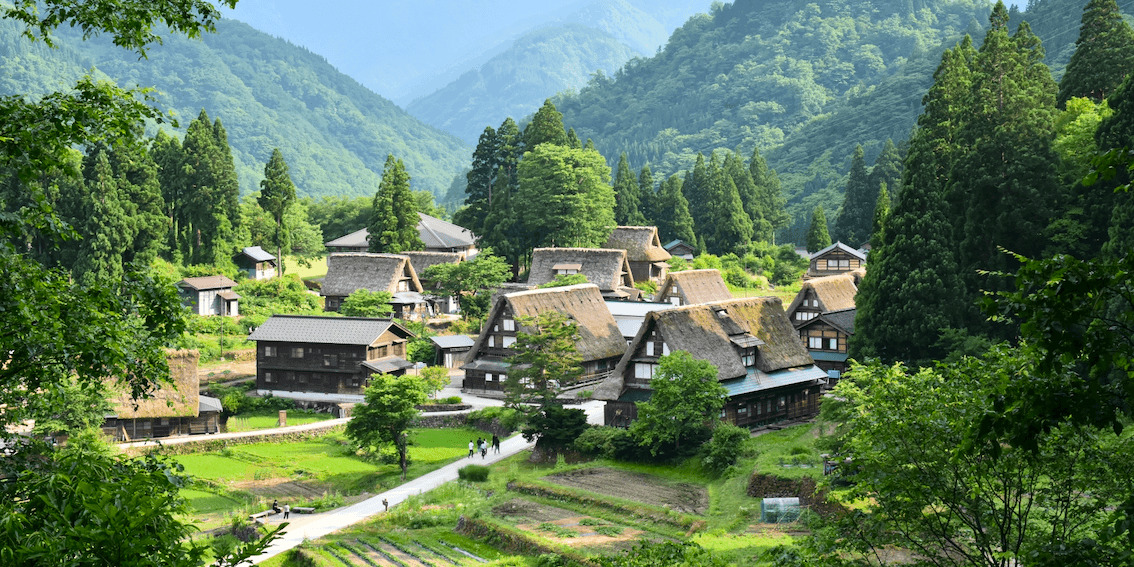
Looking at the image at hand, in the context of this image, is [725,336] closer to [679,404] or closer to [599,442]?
[679,404]

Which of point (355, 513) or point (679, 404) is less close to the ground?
point (679, 404)

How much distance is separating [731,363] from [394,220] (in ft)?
115

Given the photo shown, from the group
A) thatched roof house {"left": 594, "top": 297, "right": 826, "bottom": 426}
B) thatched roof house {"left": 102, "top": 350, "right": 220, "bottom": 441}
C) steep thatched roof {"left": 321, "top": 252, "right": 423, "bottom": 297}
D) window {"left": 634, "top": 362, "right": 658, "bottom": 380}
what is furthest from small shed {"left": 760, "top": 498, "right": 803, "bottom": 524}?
steep thatched roof {"left": 321, "top": 252, "right": 423, "bottom": 297}

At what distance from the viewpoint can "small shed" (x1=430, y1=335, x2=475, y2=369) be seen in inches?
2094

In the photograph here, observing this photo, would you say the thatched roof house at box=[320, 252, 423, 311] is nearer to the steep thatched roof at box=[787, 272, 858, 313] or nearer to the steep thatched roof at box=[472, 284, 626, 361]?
Result: the steep thatched roof at box=[472, 284, 626, 361]

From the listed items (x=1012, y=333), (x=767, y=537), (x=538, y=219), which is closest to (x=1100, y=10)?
(x=1012, y=333)

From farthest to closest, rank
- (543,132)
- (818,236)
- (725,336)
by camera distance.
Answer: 1. (818,236)
2. (543,132)
3. (725,336)

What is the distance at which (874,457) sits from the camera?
13.4 meters

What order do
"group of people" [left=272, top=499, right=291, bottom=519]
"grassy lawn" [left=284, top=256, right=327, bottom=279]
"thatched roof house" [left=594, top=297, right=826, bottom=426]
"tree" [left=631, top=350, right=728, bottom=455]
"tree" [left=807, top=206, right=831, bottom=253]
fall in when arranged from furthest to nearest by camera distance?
"tree" [left=807, top=206, right=831, bottom=253], "grassy lawn" [left=284, top=256, right=327, bottom=279], "thatched roof house" [left=594, top=297, right=826, bottom=426], "tree" [left=631, top=350, right=728, bottom=455], "group of people" [left=272, top=499, right=291, bottom=519]

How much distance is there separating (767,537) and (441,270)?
3984 centimetres

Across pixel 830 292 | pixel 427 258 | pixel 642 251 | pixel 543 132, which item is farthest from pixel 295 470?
pixel 543 132

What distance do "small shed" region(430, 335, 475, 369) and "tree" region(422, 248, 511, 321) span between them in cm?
571

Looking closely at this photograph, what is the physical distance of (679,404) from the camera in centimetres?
3469

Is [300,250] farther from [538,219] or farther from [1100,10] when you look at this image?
[1100,10]
